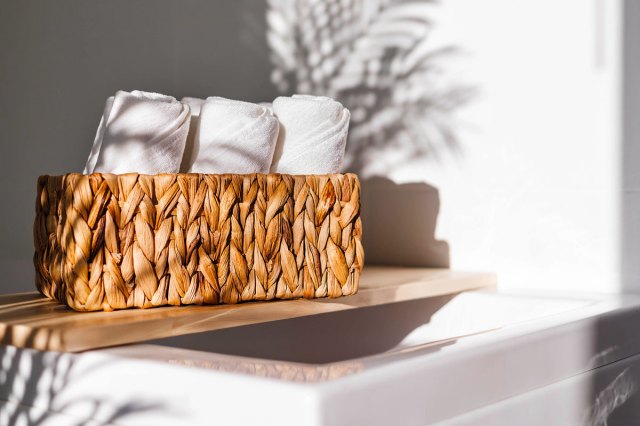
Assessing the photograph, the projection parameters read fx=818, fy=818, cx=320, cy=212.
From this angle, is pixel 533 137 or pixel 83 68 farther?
pixel 83 68

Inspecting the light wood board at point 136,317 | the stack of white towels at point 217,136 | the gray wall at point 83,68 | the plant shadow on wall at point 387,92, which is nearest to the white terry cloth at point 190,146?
the stack of white towels at point 217,136

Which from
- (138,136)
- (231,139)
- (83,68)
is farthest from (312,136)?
(83,68)

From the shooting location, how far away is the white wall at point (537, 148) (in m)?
1.56

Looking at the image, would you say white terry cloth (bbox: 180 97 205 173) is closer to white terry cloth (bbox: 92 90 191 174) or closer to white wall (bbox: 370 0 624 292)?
white terry cloth (bbox: 92 90 191 174)

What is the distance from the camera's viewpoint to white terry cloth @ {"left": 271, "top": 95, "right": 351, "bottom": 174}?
1.40 m

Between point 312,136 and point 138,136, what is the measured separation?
309 mm

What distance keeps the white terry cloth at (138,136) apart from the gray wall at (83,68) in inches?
33.6

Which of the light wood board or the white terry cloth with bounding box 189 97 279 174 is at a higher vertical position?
the white terry cloth with bounding box 189 97 279 174

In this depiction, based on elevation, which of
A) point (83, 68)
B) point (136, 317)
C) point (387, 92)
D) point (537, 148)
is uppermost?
point (83, 68)

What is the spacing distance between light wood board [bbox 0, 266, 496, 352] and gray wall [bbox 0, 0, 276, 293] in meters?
0.87

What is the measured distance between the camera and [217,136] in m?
1.34

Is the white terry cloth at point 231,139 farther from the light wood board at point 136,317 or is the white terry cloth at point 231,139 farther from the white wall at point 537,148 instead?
the white wall at point 537,148

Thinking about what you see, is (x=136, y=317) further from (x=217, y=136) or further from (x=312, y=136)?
(x=312, y=136)

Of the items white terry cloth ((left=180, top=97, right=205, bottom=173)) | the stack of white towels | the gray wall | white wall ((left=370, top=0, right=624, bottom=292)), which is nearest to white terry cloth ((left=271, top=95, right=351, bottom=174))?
the stack of white towels
